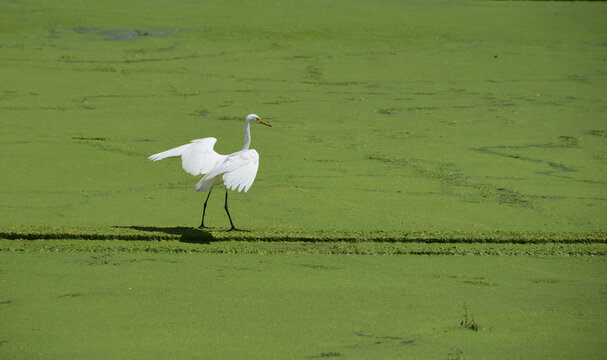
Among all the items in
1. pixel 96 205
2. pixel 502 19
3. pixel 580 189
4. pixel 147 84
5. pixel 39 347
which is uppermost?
pixel 502 19

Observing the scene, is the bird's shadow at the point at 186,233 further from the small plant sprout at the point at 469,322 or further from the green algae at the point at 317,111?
the small plant sprout at the point at 469,322

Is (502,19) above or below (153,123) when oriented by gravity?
above

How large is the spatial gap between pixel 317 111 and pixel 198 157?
2.84m

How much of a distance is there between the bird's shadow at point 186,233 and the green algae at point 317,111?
111 millimetres

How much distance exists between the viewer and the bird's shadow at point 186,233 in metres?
5.03

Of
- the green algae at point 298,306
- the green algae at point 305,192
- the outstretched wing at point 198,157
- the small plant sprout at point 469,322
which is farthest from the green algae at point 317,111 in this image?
the small plant sprout at point 469,322

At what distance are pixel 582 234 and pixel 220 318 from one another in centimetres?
247

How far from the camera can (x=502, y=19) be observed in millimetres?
12289

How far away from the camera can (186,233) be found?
508cm

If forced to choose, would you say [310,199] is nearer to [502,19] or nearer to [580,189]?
[580,189]

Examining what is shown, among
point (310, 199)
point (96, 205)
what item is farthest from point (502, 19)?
point (96, 205)

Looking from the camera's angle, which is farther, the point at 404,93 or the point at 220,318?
the point at 404,93

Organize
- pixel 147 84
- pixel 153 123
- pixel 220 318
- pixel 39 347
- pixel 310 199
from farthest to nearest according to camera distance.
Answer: pixel 147 84, pixel 153 123, pixel 310 199, pixel 220 318, pixel 39 347

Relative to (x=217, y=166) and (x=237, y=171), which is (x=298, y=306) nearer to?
(x=237, y=171)
